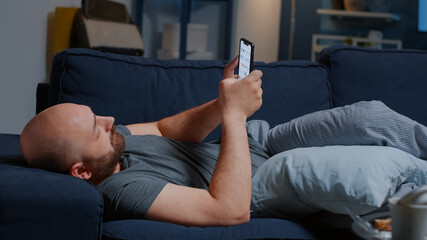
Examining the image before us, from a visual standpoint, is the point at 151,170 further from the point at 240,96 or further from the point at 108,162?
the point at 240,96

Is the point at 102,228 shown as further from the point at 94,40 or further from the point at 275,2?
the point at 275,2

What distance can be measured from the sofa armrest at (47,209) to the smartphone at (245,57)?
591 millimetres

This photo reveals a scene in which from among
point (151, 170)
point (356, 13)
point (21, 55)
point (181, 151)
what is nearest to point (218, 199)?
point (151, 170)

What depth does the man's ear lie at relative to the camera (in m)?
1.21

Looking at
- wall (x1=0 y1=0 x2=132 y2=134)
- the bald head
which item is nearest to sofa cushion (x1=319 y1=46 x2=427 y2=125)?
the bald head

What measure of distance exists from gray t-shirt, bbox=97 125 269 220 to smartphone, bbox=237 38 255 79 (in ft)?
0.70

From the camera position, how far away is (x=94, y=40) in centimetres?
324

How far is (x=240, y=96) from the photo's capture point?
1285 mm

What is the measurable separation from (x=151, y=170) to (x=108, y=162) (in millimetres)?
100

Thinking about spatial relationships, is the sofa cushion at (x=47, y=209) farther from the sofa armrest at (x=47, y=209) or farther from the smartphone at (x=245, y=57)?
the smartphone at (x=245, y=57)

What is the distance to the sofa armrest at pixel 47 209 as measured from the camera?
100 centimetres

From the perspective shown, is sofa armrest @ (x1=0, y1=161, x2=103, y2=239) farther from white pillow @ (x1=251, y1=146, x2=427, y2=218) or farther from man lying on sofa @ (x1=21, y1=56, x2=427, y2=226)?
white pillow @ (x1=251, y1=146, x2=427, y2=218)

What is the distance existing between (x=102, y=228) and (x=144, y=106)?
2.07ft

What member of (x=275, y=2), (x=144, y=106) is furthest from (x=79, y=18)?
(x=275, y=2)
